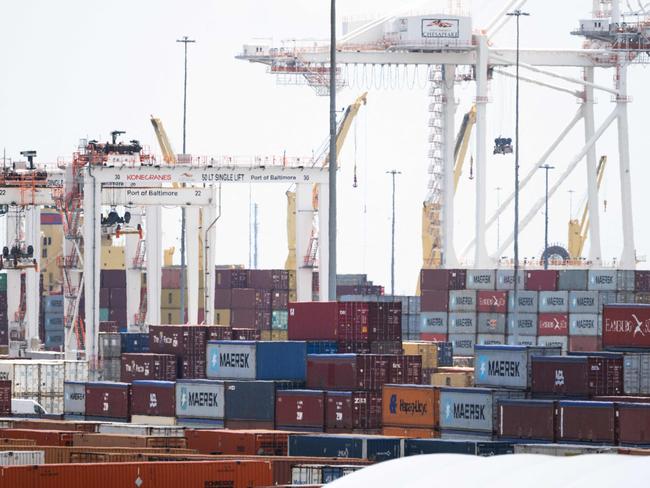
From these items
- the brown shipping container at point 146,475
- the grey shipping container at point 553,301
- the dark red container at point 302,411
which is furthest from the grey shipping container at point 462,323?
the brown shipping container at point 146,475

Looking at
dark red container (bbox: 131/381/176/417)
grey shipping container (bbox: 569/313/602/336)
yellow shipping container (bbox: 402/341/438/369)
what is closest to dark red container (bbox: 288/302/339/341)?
dark red container (bbox: 131/381/176/417)

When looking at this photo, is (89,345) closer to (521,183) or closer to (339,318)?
(339,318)

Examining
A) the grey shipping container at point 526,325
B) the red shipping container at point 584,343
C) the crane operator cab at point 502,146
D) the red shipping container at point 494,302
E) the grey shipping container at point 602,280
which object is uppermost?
the crane operator cab at point 502,146

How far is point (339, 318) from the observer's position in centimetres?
6072

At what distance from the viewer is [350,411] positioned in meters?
54.5

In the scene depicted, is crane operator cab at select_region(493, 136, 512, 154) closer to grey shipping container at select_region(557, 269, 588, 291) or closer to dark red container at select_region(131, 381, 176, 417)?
grey shipping container at select_region(557, 269, 588, 291)

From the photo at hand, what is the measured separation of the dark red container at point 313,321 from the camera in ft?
199

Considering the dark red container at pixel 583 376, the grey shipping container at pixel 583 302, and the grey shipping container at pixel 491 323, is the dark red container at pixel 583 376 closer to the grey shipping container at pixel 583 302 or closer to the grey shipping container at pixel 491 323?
the grey shipping container at pixel 583 302

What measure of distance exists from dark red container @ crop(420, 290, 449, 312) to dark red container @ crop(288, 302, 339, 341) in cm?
3509

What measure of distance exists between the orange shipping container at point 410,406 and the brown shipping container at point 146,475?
1416 cm

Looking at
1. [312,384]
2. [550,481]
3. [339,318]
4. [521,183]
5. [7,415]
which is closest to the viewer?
[550,481]

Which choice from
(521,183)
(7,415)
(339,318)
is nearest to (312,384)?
(339,318)

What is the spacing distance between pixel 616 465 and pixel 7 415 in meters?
45.2

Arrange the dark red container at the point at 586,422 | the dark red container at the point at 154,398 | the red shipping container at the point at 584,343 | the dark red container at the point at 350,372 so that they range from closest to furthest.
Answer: the dark red container at the point at 586,422 < the dark red container at the point at 350,372 < the dark red container at the point at 154,398 < the red shipping container at the point at 584,343
